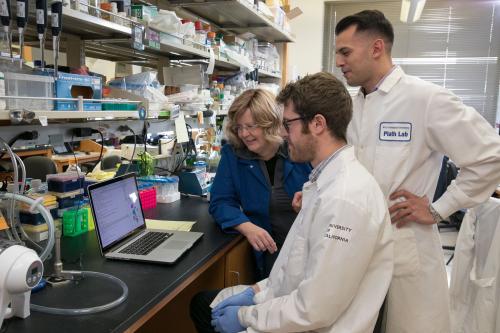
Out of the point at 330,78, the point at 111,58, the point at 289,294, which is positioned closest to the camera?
the point at 289,294

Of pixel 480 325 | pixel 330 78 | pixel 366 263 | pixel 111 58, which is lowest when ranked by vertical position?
pixel 480 325

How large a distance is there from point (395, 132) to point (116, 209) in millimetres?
1103

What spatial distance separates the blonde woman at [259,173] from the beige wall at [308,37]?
317 centimetres

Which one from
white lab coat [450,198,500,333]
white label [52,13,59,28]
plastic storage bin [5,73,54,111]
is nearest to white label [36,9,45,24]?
white label [52,13,59,28]

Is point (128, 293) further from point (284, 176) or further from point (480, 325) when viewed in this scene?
point (480, 325)

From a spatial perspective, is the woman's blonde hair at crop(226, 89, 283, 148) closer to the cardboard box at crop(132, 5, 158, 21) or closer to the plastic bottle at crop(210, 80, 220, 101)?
the cardboard box at crop(132, 5, 158, 21)

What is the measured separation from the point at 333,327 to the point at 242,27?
2721mm

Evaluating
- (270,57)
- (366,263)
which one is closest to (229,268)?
(366,263)

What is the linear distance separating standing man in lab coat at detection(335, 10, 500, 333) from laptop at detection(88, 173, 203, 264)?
788mm

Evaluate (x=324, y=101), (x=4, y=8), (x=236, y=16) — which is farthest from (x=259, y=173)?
(x=236, y=16)

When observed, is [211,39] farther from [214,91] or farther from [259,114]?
[259,114]

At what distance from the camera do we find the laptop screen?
1.50 meters

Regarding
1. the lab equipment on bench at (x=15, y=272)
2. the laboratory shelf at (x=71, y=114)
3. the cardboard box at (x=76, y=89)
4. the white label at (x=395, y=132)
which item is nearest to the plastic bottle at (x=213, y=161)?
the laboratory shelf at (x=71, y=114)

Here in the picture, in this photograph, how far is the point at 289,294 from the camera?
4.01 ft
